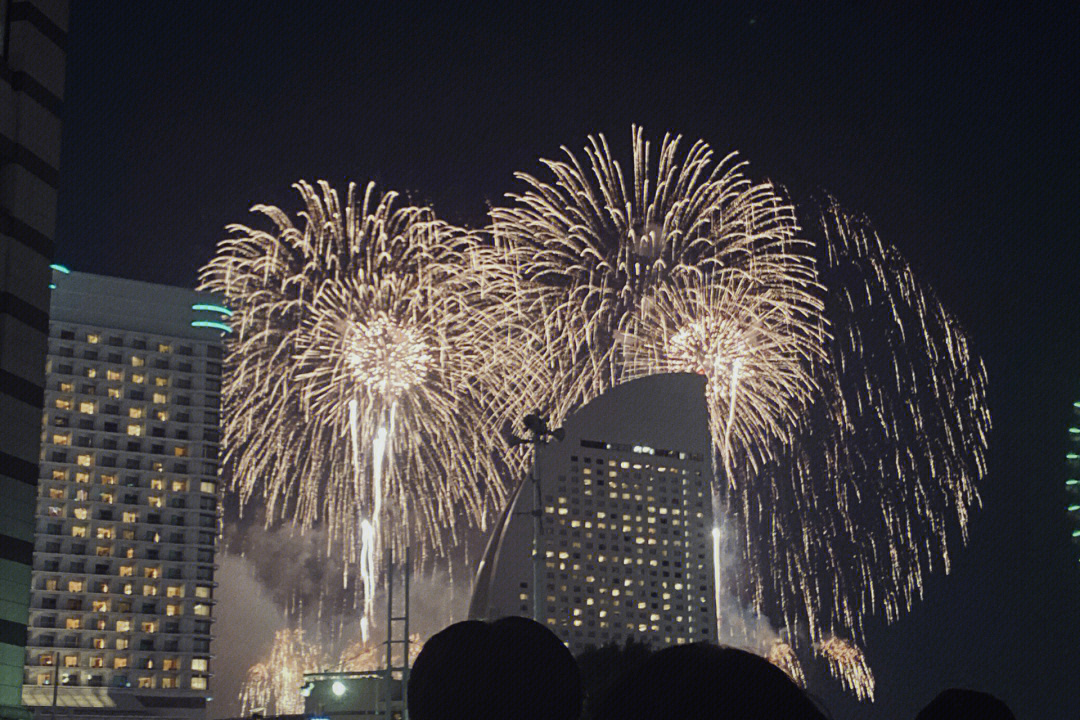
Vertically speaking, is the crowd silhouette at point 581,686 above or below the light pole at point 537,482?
below

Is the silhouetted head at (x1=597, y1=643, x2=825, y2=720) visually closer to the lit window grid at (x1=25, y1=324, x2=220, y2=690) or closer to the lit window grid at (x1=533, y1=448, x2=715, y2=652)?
the lit window grid at (x1=533, y1=448, x2=715, y2=652)

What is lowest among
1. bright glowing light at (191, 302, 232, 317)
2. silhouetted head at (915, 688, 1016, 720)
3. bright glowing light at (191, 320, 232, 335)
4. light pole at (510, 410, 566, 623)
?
silhouetted head at (915, 688, 1016, 720)

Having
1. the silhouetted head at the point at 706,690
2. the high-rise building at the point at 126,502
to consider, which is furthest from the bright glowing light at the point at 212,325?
the silhouetted head at the point at 706,690

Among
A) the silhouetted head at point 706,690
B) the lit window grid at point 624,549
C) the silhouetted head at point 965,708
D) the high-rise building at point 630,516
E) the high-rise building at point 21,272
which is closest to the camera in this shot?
the silhouetted head at point 706,690

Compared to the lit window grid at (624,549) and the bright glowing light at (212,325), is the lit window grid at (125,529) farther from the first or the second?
the lit window grid at (624,549)

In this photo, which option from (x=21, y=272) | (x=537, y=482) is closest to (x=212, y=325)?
(x=21, y=272)

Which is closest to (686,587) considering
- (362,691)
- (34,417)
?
(362,691)

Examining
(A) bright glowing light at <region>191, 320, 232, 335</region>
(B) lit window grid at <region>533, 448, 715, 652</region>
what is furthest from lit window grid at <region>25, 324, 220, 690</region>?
(B) lit window grid at <region>533, 448, 715, 652</region>
